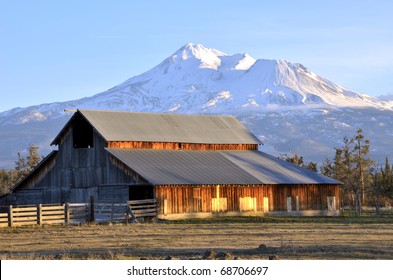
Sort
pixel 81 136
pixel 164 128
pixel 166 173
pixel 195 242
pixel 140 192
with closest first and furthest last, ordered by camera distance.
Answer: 1. pixel 195 242
2. pixel 166 173
3. pixel 140 192
4. pixel 81 136
5. pixel 164 128

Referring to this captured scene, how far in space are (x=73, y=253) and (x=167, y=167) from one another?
117 feet

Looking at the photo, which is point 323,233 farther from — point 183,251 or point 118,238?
point 183,251

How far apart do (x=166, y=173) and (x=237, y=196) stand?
5.84 m

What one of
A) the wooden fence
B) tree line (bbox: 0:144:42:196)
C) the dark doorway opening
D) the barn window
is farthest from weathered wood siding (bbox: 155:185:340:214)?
tree line (bbox: 0:144:42:196)

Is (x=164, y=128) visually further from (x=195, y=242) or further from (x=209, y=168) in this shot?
(x=195, y=242)

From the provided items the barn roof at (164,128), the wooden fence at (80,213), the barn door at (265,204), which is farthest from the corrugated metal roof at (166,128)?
the barn door at (265,204)

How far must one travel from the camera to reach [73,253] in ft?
102

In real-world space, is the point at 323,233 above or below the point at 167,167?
below

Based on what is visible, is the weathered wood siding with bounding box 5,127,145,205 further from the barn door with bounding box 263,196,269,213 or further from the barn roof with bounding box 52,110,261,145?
the barn door with bounding box 263,196,269,213

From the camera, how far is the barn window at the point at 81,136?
232 feet

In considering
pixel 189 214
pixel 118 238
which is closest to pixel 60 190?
pixel 189 214

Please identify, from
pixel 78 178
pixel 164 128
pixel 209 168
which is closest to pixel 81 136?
pixel 78 178

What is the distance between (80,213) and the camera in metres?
58.6

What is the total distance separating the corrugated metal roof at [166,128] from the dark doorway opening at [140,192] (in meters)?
4.13
